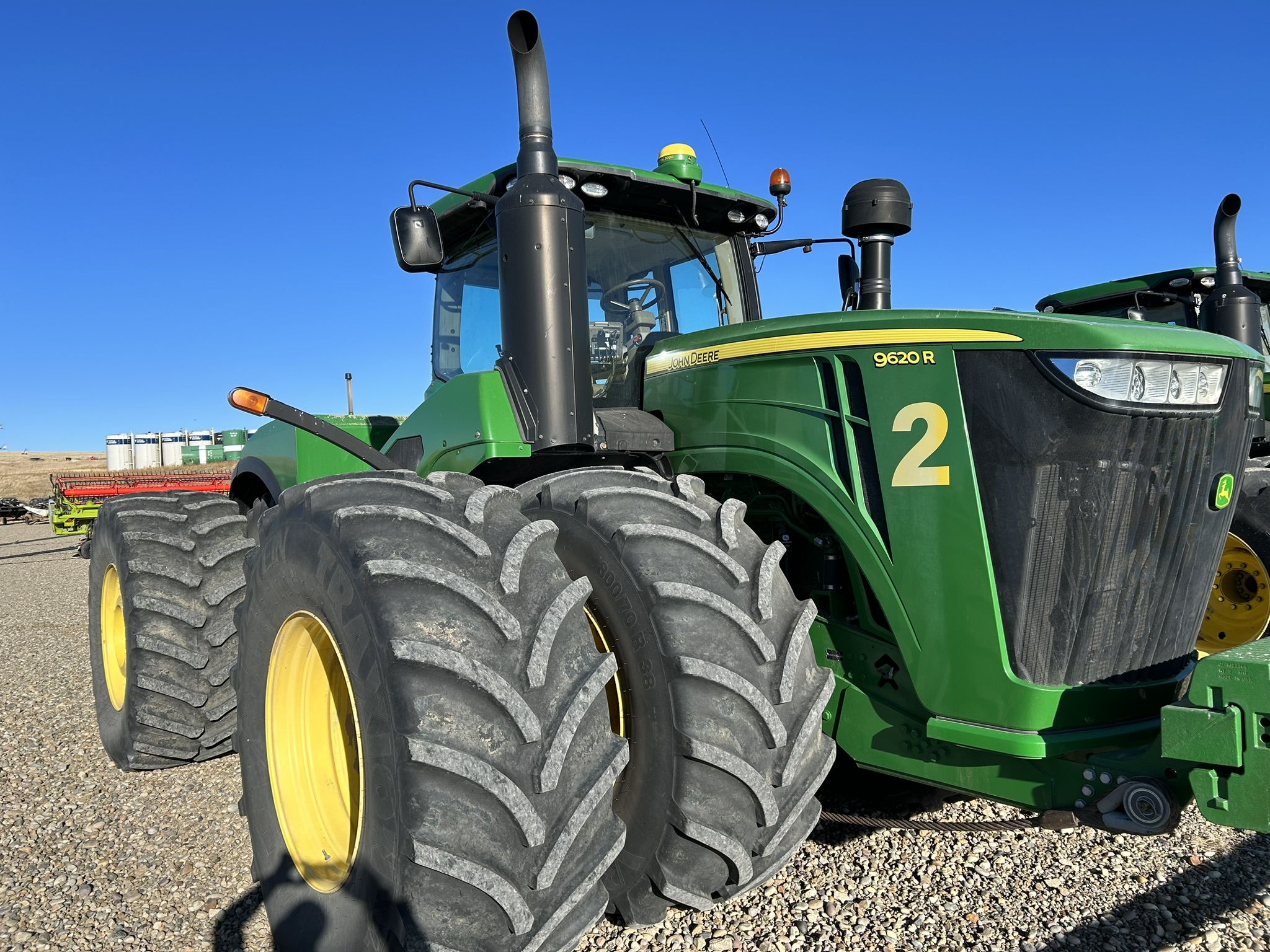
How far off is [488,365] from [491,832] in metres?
2.11

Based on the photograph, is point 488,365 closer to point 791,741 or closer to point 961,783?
point 791,741

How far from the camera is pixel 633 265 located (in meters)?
3.62

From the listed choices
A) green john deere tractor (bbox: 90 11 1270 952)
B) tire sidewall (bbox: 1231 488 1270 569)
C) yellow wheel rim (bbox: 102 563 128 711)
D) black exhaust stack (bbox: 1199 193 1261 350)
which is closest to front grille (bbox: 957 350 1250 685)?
green john deere tractor (bbox: 90 11 1270 952)

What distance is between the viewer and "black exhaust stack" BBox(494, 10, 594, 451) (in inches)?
113

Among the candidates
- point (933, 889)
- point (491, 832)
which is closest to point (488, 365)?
point (491, 832)

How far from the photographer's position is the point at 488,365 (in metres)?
3.57

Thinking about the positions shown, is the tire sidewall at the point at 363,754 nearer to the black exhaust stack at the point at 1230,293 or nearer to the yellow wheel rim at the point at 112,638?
the yellow wheel rim at the point at 112,638

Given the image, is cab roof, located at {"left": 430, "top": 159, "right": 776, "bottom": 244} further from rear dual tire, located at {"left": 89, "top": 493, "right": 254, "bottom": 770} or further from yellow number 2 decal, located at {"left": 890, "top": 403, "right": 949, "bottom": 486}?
rear dual tire, located at {"left": 89, "top": 493, "right": 254, "bottom": 770}

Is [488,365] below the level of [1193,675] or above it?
above

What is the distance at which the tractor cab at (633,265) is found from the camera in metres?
3.40

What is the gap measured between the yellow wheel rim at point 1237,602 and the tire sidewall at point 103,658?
518cm

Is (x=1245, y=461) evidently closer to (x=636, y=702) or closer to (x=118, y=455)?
(x=636, y=702)

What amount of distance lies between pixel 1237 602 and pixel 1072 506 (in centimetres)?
359

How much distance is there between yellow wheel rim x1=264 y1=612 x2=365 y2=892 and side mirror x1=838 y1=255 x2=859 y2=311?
2.30 metres
